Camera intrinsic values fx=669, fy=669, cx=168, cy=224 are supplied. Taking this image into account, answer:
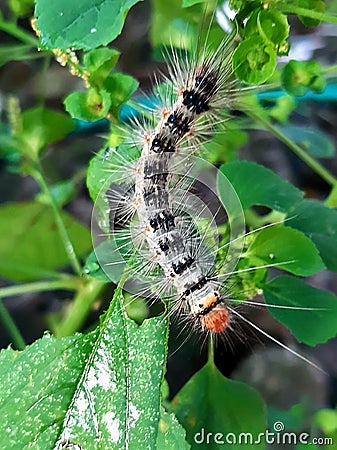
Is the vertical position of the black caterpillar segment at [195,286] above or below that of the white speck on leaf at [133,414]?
above

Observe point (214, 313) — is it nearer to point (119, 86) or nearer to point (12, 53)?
point (119, 86)

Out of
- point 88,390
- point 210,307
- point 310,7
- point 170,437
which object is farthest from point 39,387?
point 310,7

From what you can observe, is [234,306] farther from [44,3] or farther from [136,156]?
[44,3]

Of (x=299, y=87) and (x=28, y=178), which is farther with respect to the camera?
(x=28, y=178)

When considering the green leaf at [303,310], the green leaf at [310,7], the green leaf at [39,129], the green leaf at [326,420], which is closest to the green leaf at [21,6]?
the green leaf at [39,129]

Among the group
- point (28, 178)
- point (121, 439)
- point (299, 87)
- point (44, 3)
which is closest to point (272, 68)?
point (299, 87)

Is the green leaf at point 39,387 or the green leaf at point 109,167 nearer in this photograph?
the green leaf at point 39,387

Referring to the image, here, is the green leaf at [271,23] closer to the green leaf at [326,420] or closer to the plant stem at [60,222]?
the plant stem at [60,222]
